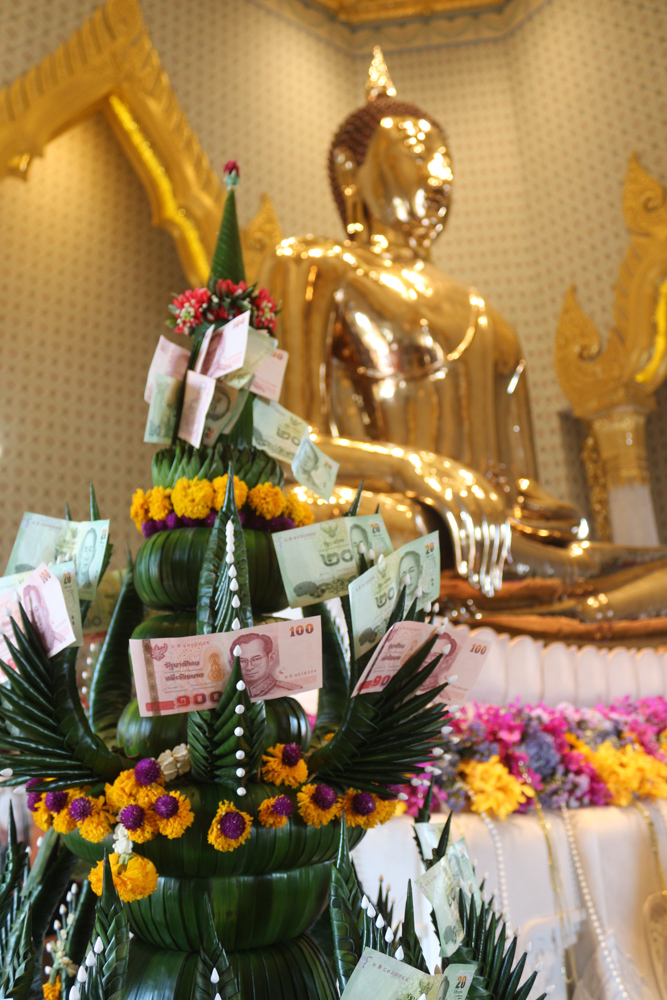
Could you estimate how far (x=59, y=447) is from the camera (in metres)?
4.04

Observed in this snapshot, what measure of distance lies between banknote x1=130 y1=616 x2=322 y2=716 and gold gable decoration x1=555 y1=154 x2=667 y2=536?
13.3 feet

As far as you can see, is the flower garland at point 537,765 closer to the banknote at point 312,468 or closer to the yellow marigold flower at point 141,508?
the banknote at point 312,468

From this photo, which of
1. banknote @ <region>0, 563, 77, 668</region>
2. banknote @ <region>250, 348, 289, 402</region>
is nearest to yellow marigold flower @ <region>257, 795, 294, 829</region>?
banknote @ <region>0, 563, 77, 668</region>

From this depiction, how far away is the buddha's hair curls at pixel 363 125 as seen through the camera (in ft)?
11.6

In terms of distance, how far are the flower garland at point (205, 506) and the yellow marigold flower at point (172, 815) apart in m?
0.28

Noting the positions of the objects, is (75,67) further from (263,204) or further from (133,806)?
(133,806)

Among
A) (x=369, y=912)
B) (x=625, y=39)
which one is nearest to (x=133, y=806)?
(x=369, y=912)

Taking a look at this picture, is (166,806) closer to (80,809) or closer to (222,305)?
(80,809)

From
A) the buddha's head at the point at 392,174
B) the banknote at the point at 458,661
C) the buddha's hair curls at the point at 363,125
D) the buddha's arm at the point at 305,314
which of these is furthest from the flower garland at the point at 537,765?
the buddha's hair curls at the point at 363,125

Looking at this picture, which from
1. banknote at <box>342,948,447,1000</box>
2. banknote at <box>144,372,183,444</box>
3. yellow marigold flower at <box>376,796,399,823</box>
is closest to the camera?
banknote at <box>342,948,447,1000</box>

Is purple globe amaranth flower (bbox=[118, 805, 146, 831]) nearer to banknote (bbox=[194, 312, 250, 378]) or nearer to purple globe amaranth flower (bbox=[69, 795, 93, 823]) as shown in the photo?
purple globe amaranth flower (bbox=[69, 795, 93, 823])

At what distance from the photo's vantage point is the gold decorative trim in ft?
18.0

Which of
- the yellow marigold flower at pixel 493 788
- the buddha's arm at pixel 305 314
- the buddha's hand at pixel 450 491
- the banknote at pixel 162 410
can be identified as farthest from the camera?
the buddha's arm at pixel 305 314

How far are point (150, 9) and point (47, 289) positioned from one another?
1.70 meters
